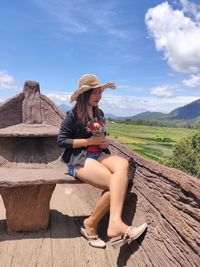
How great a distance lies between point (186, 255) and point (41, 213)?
1.89 meters

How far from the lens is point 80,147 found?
370 centimetres

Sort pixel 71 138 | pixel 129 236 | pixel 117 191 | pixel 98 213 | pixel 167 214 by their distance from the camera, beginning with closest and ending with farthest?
pixel 167 214, pixel 129 236, pixel 117 191, pixel 98 213, pixel 71 138

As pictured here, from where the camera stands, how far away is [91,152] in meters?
3.71

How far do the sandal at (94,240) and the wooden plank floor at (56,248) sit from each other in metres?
0.04

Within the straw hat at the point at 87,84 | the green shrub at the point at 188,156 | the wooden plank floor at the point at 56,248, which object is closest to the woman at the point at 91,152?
the straw hat at the point at 87,84

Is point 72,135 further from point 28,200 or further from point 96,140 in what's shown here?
point 28,200

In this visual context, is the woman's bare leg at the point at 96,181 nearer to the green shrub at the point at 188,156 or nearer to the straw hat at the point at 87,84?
the straw hat at the point at 87,84

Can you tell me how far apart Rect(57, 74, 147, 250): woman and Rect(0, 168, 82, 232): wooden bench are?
216mm

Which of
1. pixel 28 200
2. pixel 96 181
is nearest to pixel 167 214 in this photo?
pixel 96 181

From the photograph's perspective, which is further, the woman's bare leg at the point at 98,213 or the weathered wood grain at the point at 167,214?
the woman's bare leg at the point at 98,213

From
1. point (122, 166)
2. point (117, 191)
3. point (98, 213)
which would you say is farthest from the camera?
point (98, 213)

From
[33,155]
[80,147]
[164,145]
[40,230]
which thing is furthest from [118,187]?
[164,145]

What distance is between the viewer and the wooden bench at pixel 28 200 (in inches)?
146

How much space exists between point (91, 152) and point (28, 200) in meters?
0.84
